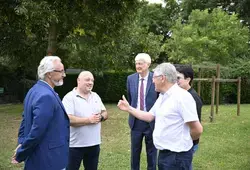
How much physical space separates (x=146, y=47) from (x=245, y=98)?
36.2ft

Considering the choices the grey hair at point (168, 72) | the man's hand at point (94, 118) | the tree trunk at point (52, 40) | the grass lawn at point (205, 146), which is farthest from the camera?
the tree trunk at point (52, 40)

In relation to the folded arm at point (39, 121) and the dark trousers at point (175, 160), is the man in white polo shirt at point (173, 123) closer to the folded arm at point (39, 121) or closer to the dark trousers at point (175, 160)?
the dark trousers at point (175, 160)

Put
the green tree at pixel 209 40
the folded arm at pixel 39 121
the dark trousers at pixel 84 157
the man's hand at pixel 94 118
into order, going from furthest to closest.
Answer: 1. the green tree at pixel 209 40
2. the dark trousers at pixel 84 157
3. the man's hand at pixel 94 118
4. the folded arm at pixel 39 121

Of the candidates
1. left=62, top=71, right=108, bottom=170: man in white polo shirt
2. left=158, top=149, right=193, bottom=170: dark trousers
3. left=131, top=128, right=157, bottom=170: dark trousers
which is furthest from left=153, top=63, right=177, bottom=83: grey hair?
left=131, top=128, right=157, bottom=170: dark trousers

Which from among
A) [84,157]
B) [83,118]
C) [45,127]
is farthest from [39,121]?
[84,157]

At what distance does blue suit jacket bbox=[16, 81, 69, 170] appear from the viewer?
331 cm

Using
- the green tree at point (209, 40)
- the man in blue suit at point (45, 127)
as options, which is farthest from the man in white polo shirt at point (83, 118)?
the green tree at point (209, 40)

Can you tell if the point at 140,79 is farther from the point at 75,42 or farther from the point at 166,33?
the point at 166,33

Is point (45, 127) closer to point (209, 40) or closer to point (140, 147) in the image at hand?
point (140, 147)

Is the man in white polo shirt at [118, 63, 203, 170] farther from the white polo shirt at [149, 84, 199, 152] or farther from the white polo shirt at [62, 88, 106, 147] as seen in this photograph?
the white polo shirt at [62, 88, 106, 147]

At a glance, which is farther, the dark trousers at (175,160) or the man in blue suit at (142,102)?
the man in blue suit at (142,102)

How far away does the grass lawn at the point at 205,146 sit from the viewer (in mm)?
6832

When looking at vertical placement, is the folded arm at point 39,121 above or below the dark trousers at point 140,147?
above

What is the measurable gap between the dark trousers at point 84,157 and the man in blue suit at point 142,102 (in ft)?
3.19
